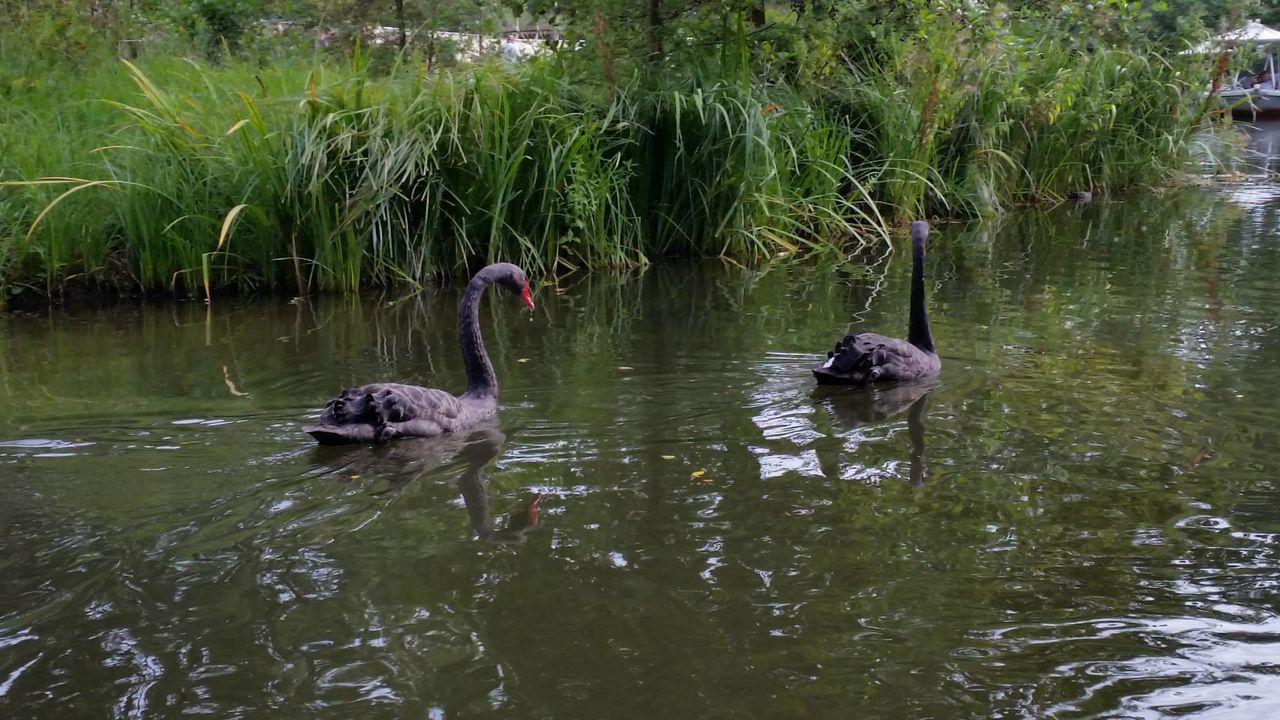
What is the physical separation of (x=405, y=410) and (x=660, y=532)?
1.43 metres

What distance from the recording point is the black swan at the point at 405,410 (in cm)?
477

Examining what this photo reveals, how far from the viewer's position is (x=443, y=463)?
471 cm

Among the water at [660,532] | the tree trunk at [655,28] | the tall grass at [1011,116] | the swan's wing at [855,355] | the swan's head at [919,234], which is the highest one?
the tree trunk at [655,28]

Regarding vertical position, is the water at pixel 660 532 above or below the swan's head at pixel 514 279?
below

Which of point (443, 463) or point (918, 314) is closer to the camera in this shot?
point (443, 463)

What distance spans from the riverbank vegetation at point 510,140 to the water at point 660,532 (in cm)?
152

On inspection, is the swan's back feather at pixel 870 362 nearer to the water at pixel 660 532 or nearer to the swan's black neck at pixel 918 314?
the water at pixel 660 532

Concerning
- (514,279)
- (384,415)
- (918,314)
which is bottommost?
(384,415)

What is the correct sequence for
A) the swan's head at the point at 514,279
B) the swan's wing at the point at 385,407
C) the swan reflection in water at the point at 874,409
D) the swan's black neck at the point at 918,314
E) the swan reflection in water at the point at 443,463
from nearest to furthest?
1. the swan reflection in water at the point at 443,463
2. the swan reflection in water at the point at 874,409
3. the swan's wing at the point at 385,407
4. the swan's head at the point at 514,279
5. the swan's black neck at the point at 918,314

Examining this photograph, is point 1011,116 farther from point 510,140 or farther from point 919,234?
point 919,234

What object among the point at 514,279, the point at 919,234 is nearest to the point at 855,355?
the point at 919,234

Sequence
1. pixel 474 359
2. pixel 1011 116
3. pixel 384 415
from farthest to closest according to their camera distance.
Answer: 1. pixel 1011 116
2. pixel 474 359
3. pixel 384 415

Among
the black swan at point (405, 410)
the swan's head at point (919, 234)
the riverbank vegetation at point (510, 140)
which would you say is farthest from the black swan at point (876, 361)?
the riverbank vegetation at point (510, 140)

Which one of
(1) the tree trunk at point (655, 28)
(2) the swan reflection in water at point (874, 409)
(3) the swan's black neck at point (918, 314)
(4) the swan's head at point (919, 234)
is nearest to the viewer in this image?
(2) the swan reflection in water at point (874, 409)
